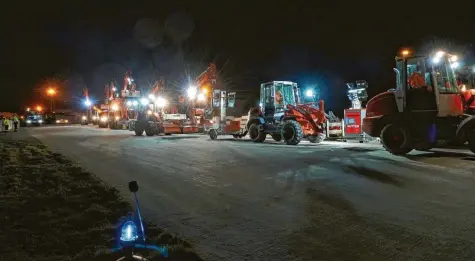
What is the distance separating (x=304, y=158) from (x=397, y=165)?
9.66 feet

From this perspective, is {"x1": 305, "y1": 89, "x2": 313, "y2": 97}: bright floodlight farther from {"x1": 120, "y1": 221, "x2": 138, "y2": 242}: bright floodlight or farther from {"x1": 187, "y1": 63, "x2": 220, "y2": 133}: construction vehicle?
{"x1": 120, "y1": 221, "x2": 138, "y2": 242}: bright floodlight

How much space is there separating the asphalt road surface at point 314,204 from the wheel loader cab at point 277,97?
726 centimetres

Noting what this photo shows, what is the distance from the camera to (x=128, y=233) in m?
3.89

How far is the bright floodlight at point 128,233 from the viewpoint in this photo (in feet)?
12.7

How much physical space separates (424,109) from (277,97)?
313 inches

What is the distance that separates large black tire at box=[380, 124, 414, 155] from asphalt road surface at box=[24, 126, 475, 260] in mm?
673

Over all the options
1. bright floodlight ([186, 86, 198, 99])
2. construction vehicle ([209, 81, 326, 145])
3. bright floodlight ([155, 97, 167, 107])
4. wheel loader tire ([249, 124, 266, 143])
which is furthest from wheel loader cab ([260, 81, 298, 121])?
bright floodlight ([155, 97, 167, 107])

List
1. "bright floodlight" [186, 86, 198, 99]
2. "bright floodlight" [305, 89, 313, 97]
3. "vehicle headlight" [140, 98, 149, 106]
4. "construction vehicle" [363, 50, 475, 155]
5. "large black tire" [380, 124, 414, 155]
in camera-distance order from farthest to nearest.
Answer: "vehicle headlight" [140, 98, 149, 106] < "bright floodlight" [186, 86, 198, 99] < "bright floodlight" [305, 89, 313, 97] < "large black tire" [380, 124, 414, 155] < "construction vehicle" [363, 50, 475, 155]

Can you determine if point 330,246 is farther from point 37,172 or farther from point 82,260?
point 37,172

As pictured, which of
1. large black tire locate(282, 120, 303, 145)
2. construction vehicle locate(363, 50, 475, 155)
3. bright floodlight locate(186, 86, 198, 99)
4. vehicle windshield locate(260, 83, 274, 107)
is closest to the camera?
construction vehicle locate(363, 50, 475, 155)

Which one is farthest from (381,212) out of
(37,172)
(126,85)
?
(126,85)

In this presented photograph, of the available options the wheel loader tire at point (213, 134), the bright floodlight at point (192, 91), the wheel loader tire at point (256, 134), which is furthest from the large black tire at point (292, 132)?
the bright floodlight at point (192, 91)

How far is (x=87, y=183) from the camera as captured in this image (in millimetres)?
9078

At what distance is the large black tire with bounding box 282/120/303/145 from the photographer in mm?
17781
